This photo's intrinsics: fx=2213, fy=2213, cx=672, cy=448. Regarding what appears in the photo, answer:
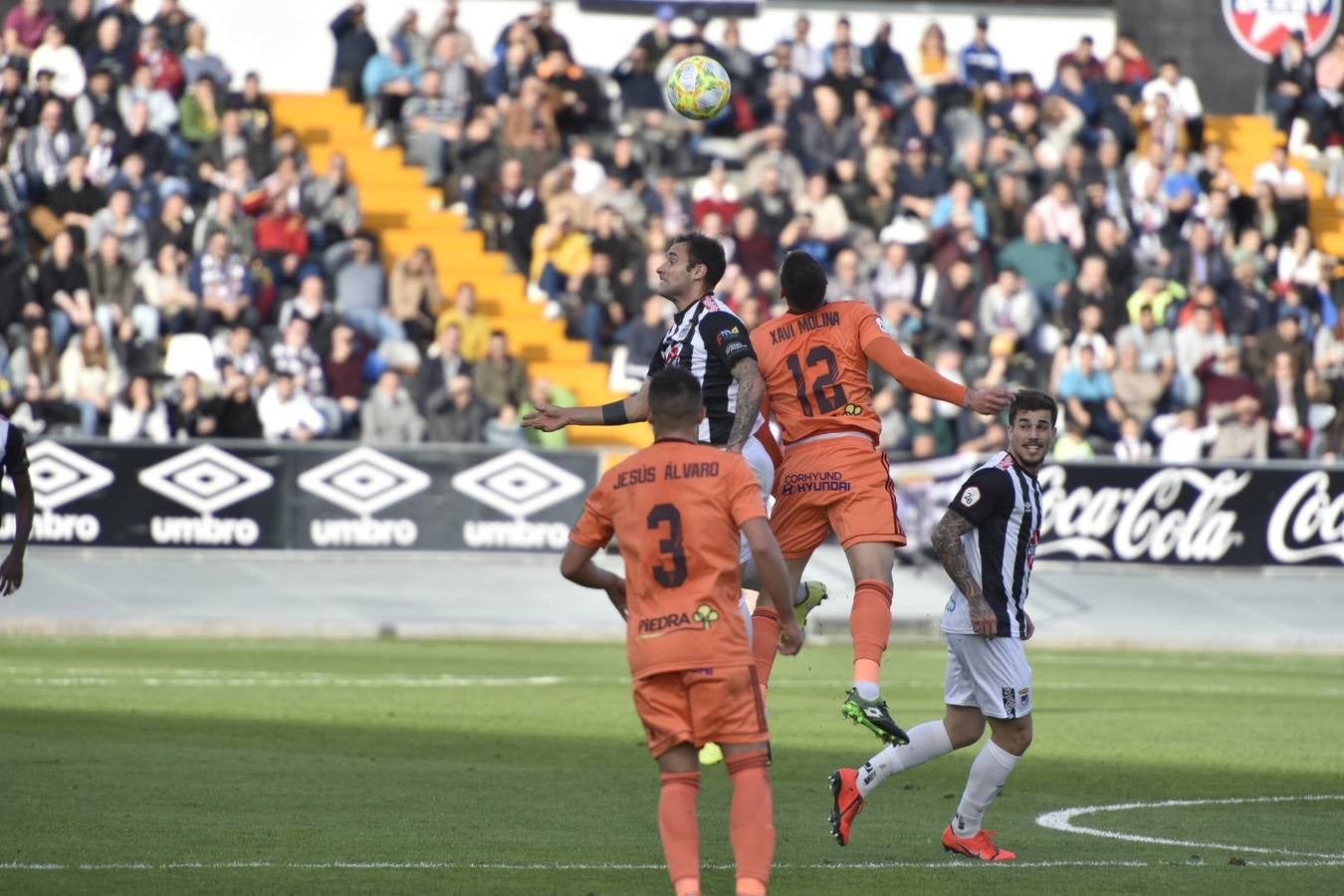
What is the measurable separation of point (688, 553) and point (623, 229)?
2065 centimetres

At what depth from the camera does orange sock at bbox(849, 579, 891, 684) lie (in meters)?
10.2

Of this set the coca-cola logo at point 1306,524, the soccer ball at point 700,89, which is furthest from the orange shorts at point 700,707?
the coca-cola logo at point 1306,524

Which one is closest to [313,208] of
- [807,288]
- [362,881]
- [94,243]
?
[94,243]

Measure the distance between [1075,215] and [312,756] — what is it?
748 inches

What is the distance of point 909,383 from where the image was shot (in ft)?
34.2

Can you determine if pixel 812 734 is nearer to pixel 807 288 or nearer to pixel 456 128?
pixel 807 288

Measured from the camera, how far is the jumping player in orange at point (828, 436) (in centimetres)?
1072

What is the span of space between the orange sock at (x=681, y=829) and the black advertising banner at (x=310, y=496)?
16288 millimetres

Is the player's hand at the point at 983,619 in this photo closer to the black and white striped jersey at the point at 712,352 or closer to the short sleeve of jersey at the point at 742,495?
the black and white striped jersey at the point at 712,352

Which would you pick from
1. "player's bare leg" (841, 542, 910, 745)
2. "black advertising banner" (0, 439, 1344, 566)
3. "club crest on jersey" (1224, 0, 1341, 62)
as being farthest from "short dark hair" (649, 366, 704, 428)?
"club crest on jersey" (1224, 0, 1341, 62)

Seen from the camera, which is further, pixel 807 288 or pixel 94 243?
pixel 94 243

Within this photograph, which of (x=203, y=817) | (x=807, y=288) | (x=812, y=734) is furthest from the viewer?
(x=812, y=734)

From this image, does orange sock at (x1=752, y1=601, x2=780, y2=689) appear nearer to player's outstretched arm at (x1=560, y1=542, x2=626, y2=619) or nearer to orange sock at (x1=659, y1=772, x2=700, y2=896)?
player's outstretched arm at (x1=560, y1=542, x2=626, y2=619)

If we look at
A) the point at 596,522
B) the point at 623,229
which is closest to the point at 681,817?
the point at 596,522
